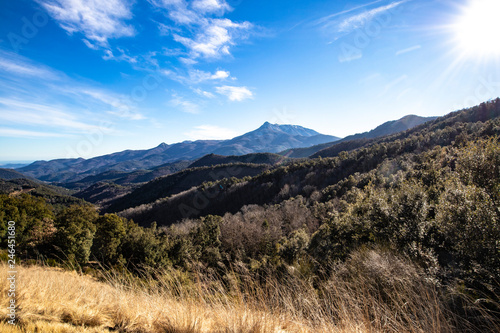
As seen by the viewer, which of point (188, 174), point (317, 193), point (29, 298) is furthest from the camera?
point (188, 174)

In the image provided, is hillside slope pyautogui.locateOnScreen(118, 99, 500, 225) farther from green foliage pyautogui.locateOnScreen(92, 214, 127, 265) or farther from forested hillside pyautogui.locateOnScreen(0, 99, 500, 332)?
green foliage pyautogui.locateOnScreen(92, 214, 127, 265)

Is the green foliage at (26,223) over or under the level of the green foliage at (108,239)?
over

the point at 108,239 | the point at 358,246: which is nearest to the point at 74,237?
the point at 108,239

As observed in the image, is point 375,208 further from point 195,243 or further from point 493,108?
point 493,108

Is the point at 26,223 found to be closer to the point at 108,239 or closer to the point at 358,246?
the point at 108,239

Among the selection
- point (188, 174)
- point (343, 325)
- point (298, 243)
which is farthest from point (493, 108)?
point (188, 174)

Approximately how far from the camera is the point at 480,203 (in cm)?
519

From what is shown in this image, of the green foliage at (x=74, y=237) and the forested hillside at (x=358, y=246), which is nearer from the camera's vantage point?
the forested hillside at (x=358, y=246)

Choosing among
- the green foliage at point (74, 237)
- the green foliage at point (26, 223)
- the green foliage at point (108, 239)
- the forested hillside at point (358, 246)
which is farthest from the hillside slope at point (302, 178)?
the green foliage at point (26, 223)

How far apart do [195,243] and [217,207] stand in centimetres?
4472

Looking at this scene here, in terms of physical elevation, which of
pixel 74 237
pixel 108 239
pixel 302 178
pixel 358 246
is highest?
pixel 358 246

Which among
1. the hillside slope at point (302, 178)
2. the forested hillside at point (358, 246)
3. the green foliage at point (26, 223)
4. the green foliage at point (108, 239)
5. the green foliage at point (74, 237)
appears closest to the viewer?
the forested hillside at point (358, 246)

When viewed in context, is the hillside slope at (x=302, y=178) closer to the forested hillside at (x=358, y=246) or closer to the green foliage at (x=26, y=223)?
the forested hillside at (x=358, y=246)

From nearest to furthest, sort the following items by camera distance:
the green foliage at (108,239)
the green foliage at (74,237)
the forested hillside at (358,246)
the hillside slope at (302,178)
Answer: the forested hillside at (358,246) → the green foliage at (74,237) → the green foliage at (108,239) → the hillside slope at (302,178)
